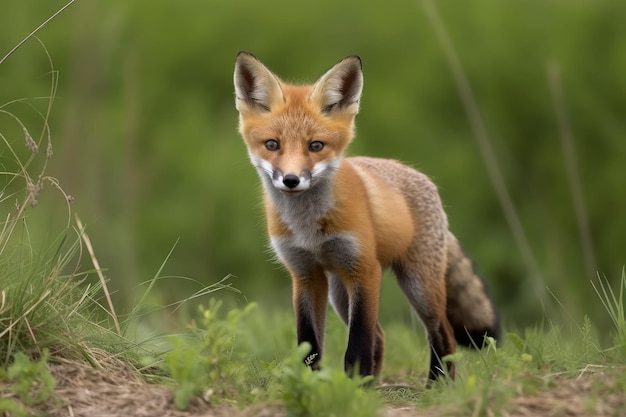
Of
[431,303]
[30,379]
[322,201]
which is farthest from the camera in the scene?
[431,303]

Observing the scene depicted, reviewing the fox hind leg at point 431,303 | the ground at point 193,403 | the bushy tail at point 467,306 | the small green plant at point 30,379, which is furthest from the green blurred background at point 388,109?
the small green plant at point 30,379

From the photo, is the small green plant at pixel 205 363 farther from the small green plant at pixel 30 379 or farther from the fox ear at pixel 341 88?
the fox ear at pixel 341 88

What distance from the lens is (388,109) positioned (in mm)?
10930

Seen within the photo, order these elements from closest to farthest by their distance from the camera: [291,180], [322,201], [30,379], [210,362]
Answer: [30,379], [210,362], [291,180], [322,201]

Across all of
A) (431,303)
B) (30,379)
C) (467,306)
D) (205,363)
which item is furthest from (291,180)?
A: (467,306)

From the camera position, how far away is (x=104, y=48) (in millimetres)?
7246

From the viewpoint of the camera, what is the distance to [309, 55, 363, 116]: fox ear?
4.35m

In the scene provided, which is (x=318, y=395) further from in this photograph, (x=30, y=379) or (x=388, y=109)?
(x=388, y=109)

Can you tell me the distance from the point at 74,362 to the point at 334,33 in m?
8.25

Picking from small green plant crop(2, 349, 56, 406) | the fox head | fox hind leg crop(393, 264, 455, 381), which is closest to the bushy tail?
fox hind leg crop(393, 264, 455, 381)

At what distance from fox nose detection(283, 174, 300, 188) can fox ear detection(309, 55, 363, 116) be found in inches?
23.4

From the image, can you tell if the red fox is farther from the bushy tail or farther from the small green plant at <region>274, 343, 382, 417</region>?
the small green plant at <region>274, 343, 382, 417</region>

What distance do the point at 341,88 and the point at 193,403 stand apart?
178cm

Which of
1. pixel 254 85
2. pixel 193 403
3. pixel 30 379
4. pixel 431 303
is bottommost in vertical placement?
pixel 431 303
